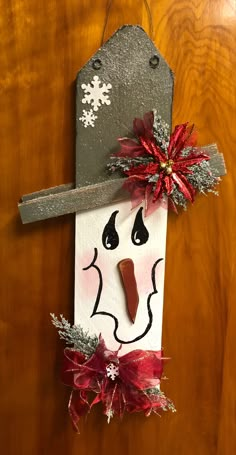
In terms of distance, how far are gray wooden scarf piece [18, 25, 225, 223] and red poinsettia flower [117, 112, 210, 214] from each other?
0.06 ft

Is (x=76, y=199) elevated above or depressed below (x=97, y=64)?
below

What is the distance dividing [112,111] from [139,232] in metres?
0.19

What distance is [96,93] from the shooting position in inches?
28.1

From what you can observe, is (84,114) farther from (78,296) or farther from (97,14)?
(78,296)

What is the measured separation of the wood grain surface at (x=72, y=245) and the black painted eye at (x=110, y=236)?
0.06m

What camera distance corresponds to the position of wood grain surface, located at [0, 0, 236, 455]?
2.37ft

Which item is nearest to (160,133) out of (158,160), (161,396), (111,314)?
(158,160)

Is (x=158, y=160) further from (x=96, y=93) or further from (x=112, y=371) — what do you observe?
(x=112, y=371)

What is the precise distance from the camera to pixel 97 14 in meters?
0.72

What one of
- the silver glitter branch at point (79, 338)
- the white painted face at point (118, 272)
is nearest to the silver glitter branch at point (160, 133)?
the white painted face at point (118, 272)

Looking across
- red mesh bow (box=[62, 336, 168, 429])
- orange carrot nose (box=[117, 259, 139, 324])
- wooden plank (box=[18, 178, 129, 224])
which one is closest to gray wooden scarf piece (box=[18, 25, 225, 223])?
wooden plank (box=[18, 178, 129, 224])

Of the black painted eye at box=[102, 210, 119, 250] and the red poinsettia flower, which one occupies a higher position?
the red poinsettia flower

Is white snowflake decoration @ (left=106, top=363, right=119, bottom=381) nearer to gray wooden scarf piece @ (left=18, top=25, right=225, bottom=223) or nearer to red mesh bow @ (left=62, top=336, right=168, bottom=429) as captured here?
red mesh bow @ (left=62, top=336, right=168, bottom=429)

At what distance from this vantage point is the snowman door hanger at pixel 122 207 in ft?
2.34
